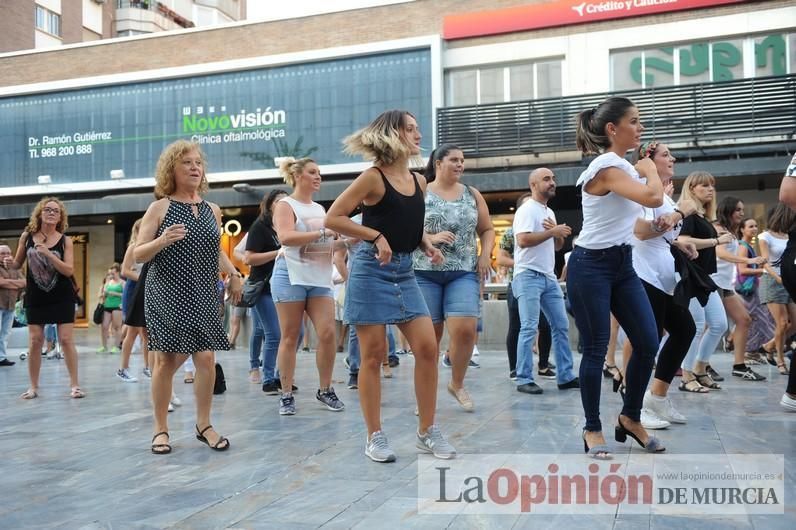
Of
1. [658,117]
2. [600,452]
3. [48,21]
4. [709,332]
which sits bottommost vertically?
[600,452]

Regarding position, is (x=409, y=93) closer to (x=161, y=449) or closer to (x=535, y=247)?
(x=535, y=247)

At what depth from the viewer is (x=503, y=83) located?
23594 mm

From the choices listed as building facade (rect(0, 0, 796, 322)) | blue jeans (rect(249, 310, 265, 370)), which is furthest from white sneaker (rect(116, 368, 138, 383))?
building facade (rect(0, 0, 796, 322))

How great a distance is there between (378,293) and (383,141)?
0.82 metres

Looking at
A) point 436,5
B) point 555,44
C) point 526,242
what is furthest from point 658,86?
point 526,242

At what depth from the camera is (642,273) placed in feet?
16.2

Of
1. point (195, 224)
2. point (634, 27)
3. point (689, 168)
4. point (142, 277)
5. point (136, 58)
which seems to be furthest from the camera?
point (136, 58)

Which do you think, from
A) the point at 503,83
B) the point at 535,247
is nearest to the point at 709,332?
the point at 535,247

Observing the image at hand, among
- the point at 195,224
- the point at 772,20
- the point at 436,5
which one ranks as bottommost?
the point at 195,224

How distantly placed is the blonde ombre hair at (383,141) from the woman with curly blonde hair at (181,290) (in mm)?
1166

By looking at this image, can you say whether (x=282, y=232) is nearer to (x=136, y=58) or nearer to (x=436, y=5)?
(x=436, y=5)

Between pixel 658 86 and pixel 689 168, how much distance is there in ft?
8.81

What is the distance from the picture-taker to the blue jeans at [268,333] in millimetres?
7203

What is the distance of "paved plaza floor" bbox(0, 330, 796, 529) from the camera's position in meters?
3.16
